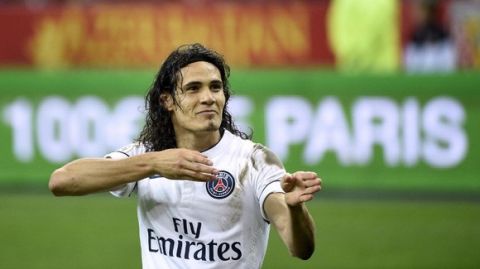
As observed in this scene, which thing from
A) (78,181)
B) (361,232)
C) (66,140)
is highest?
(78,181)

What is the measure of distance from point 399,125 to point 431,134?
382mm

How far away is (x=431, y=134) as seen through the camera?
509 inches

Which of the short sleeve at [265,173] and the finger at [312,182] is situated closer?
the finger at [312,182]

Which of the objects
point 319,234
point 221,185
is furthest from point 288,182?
point 319,234

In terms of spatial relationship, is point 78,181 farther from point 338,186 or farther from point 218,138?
point 338,186

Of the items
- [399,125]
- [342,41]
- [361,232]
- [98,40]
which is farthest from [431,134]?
[98,40]

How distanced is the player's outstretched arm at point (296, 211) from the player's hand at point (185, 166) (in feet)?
1.08

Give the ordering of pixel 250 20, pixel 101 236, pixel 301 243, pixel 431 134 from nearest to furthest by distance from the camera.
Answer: pixel 301 243, pixel 101 236, pixel 431 134, pixel 250 20

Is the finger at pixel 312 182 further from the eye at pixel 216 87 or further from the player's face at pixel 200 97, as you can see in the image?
the eye at pixel 216 87

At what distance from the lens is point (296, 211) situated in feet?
15.3

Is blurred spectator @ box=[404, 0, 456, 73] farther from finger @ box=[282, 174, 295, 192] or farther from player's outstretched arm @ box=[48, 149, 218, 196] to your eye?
finger @ box=[282, 174, 295, 192]

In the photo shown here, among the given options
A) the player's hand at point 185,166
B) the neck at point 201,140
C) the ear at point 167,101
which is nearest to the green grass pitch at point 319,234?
the ear at point 167,101

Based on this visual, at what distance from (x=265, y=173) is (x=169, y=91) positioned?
692 mm

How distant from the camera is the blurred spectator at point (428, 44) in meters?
16.6
